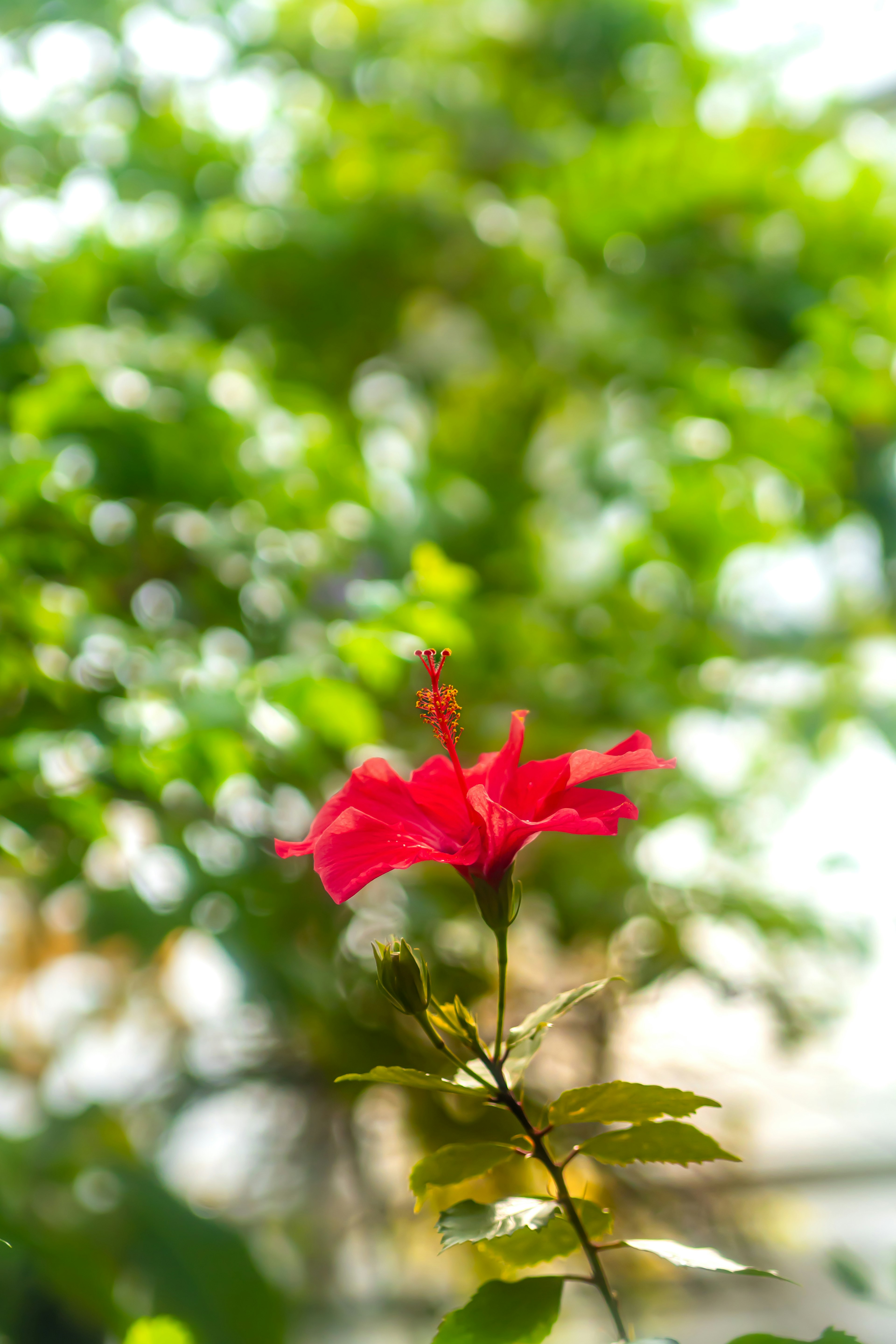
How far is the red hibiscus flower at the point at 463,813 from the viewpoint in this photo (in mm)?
184

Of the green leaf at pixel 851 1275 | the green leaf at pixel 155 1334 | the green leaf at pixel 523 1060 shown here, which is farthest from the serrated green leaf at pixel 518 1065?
the green leaf at pixel 851 1275

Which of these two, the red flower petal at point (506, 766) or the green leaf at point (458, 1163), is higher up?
the red flower petal at point (506, 766)

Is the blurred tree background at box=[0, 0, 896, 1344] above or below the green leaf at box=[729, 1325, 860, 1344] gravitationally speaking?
above

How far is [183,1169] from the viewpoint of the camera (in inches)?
42.0

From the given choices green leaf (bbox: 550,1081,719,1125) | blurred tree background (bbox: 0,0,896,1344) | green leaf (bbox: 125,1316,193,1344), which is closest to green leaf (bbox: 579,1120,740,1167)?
green leaf (bbox: 550,1081,719,1125)

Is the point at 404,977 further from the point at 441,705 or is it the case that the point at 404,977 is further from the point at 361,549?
the point at 361,549

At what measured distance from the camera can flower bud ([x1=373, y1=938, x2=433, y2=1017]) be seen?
0.18m

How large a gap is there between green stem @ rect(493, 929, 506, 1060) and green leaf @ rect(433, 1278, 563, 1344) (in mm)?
53

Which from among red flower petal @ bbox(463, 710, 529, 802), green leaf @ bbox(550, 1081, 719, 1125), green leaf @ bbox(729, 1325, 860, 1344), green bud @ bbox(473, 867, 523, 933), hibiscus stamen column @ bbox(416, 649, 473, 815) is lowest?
green leaf @ bbox(729, 1325, 860, 1344)

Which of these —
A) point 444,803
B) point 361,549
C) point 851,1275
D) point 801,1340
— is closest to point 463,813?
point 444,803

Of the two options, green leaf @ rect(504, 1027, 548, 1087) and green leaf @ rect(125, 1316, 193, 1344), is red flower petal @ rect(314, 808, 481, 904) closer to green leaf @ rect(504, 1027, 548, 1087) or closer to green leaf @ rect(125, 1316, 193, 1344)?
green leaf @ rect(504, 1027, 548, 1087)

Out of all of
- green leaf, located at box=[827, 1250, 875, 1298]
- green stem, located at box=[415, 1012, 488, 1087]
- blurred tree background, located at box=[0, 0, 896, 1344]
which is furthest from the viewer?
blurred tree background, located at box=[0, 0, 896, 1344]

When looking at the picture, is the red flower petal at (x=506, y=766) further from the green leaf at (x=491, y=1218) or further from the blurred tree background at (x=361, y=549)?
the blurred tree background at (x=361, y=549)

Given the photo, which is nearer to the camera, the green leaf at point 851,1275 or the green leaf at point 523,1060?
the green leaf at point 523,1060
